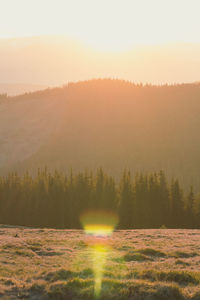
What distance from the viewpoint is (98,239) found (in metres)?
33.8

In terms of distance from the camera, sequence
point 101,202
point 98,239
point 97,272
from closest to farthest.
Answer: point 97,272
point 98,239
point 101,202

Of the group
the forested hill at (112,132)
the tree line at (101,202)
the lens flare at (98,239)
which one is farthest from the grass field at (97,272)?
the forested hill at (112,132)

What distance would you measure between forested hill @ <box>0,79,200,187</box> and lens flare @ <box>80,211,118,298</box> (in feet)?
192

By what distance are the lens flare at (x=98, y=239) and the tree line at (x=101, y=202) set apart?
1117mm

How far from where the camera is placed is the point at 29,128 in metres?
182

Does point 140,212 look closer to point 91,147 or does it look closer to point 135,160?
point 135,160

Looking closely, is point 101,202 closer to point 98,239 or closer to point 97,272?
point 98,239

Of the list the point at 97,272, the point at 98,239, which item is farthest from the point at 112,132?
the point at 97,272

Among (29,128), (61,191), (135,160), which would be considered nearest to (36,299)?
(61,191)

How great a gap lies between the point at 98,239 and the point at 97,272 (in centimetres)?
1581

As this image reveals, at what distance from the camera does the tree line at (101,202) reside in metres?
68.1

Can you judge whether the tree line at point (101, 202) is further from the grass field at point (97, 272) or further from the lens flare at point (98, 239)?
the grass field at point (97, 272)

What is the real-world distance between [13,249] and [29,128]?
6279 inches

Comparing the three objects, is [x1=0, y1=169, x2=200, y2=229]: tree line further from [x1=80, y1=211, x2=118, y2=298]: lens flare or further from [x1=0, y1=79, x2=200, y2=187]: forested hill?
[x1=0, y1=79, x2=200, y2=187]: forested hill
